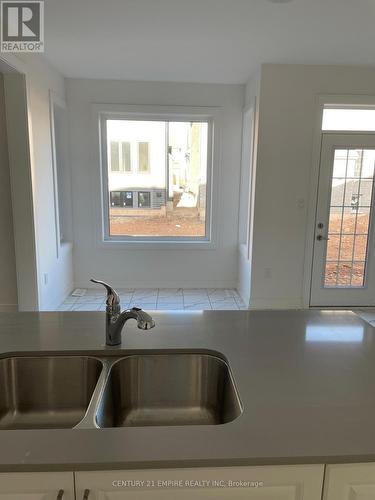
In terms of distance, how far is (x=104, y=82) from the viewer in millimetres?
4699

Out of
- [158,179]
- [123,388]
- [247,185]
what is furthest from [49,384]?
[158,179]

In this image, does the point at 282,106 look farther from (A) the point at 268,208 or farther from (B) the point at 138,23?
(B) the point at 138,23

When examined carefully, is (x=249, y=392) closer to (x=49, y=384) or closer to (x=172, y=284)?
(x=49, y=384)

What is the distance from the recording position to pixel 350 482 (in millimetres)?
925

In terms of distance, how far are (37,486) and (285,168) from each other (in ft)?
12.8

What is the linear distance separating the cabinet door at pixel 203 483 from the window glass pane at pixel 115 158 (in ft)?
14.9

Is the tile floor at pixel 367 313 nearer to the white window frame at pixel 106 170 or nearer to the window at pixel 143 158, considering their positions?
the white window frame at pixel 106 170

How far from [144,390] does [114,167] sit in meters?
4.07

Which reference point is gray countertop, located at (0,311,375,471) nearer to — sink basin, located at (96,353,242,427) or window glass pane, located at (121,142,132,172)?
sink basin, located at (96,353,242,427)

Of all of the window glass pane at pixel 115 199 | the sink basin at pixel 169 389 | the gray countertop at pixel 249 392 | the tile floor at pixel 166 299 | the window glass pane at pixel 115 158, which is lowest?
the tile floor at pixel 166 299

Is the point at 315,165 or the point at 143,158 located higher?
the point at 143,158

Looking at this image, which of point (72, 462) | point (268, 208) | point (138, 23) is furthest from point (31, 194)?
point (72, 462)

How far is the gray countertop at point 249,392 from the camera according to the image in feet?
2.89

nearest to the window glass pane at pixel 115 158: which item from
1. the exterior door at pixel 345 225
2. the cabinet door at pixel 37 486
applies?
the exterior door at pixel 345 225
